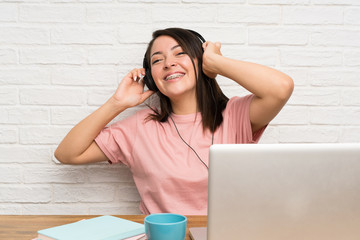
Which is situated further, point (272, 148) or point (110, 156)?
point (110, 156)


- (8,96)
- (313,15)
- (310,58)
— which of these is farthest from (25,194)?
(313,15)

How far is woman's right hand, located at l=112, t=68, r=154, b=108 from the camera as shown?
155 centimetres

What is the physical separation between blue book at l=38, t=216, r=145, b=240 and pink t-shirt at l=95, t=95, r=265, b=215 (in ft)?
1.91

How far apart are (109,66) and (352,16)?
125 cm

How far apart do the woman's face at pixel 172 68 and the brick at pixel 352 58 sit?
802mm

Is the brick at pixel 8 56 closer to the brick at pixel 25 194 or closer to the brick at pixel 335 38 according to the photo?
the brick at pixel 25 194

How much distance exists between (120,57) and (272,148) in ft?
4.03

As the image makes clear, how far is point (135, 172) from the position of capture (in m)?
1.58

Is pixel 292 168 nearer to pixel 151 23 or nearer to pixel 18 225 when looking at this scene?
pixel 18 225

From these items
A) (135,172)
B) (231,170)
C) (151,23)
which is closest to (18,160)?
(135,172)

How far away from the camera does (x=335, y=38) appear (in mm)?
1710

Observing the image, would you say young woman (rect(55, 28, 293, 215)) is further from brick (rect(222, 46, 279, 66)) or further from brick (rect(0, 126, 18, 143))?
brick (rect(0, 126, 18, 143))

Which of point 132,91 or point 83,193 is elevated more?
point 132,91

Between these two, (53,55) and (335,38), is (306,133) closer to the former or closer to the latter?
(335,38)
